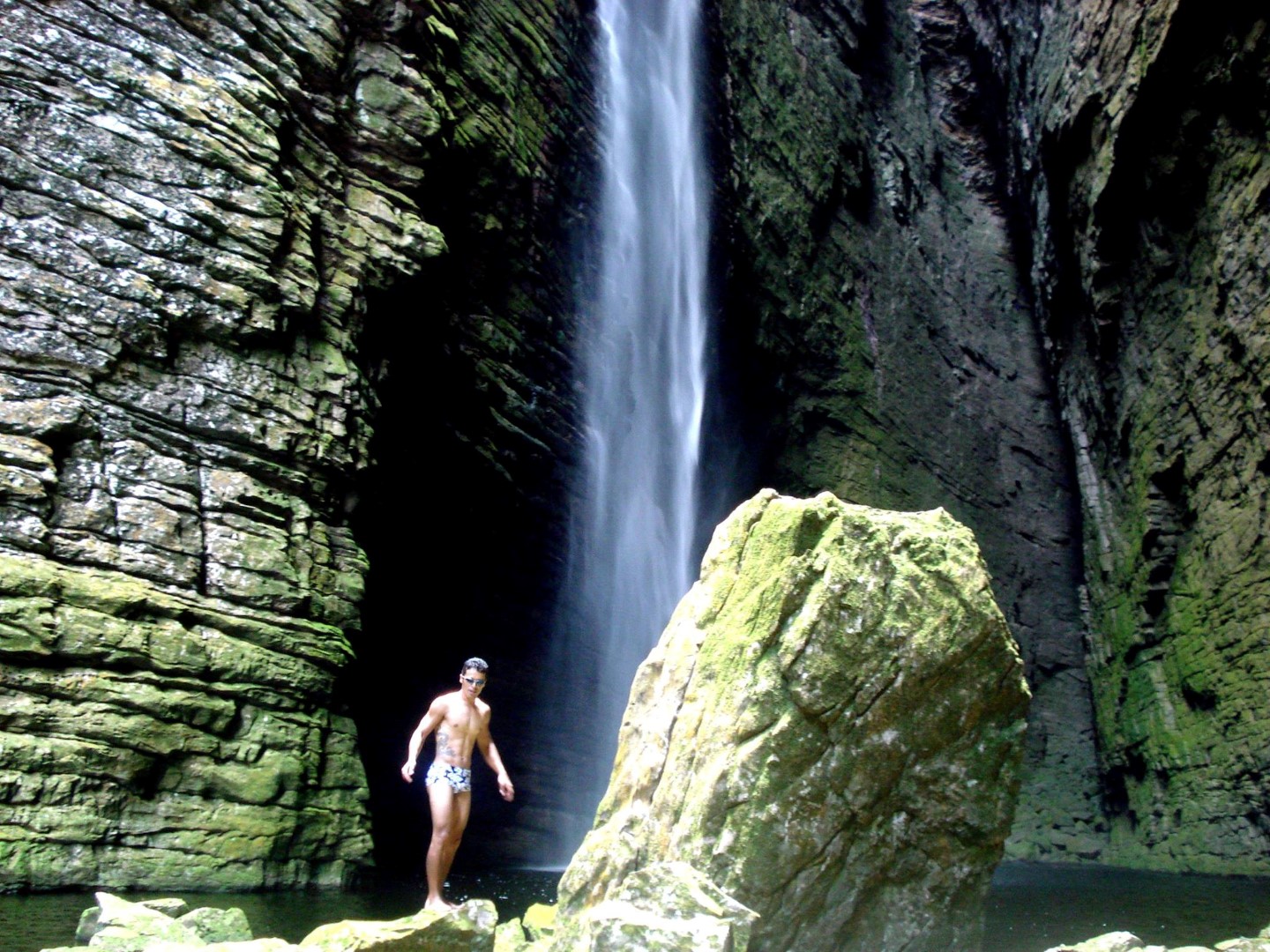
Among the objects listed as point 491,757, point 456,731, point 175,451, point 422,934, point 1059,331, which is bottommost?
point 422,934

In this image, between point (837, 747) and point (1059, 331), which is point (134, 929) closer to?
point (837, 747)

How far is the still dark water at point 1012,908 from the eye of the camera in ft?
22.0

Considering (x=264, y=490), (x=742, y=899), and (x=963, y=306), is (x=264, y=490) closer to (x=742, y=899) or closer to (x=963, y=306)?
(x=742, y=899)

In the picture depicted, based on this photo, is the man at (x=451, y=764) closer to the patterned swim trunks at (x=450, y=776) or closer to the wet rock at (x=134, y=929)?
the patterned swim trunks at (x=450, y=776)

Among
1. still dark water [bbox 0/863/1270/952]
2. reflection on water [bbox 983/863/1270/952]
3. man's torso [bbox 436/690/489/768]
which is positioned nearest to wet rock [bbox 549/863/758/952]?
man's torso [bbox 436/690/489/768]

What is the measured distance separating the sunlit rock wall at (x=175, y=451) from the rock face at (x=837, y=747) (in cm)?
499

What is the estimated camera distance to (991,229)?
29297 millimetres

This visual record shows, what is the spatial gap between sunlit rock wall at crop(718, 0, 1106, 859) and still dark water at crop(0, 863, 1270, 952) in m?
9.33

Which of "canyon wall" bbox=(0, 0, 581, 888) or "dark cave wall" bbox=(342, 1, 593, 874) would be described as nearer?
"canyon wall" bbox=(0, 0, 581, 888)

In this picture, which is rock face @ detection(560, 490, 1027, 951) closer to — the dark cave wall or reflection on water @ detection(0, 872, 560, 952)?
reflection on water @ detection(0, 872, 560, 952)

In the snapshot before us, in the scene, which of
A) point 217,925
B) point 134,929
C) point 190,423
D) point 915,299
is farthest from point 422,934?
point 915,299

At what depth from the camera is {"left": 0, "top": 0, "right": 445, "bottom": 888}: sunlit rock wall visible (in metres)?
8.43

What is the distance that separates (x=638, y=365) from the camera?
20.4 meters

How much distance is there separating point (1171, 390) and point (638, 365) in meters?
10.4
